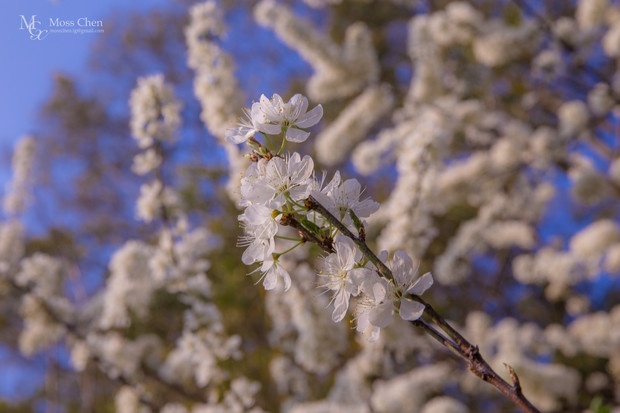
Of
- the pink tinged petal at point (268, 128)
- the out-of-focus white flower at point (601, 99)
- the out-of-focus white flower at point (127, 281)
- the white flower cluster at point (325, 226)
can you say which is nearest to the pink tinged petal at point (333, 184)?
the white flower cluster at point (325, 226)

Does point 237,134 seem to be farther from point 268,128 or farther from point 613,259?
point 613,259

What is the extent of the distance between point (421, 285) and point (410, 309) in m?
0.04

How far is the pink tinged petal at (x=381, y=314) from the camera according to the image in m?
0.60

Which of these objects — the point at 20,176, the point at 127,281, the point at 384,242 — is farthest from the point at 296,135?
the point at 20,176

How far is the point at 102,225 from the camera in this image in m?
4.28

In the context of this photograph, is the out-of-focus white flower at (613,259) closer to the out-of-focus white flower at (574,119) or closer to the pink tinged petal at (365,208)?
the out-of-focus white flower at (574,119)

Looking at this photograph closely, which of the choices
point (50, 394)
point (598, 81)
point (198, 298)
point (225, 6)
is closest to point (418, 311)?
point (198, 298)

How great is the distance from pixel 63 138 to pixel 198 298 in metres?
4.22

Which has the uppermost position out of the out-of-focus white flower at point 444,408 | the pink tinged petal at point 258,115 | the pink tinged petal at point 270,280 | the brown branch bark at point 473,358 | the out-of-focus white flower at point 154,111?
the out-of-focus white flower at point 154,111

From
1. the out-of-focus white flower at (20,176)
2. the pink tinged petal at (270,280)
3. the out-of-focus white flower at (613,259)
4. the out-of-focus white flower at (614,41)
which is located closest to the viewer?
the pink tinged petal at (270,280)

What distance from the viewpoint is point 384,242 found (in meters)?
1.51

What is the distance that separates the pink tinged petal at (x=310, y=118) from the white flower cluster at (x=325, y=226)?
1 cm

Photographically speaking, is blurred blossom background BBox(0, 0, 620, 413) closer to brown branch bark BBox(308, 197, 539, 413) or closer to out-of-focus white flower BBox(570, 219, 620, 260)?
out-of-focus white flower BBox(570, 219, 620, 260)

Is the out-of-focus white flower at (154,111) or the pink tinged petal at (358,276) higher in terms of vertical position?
the out-of-focus white flower at (154,111)
